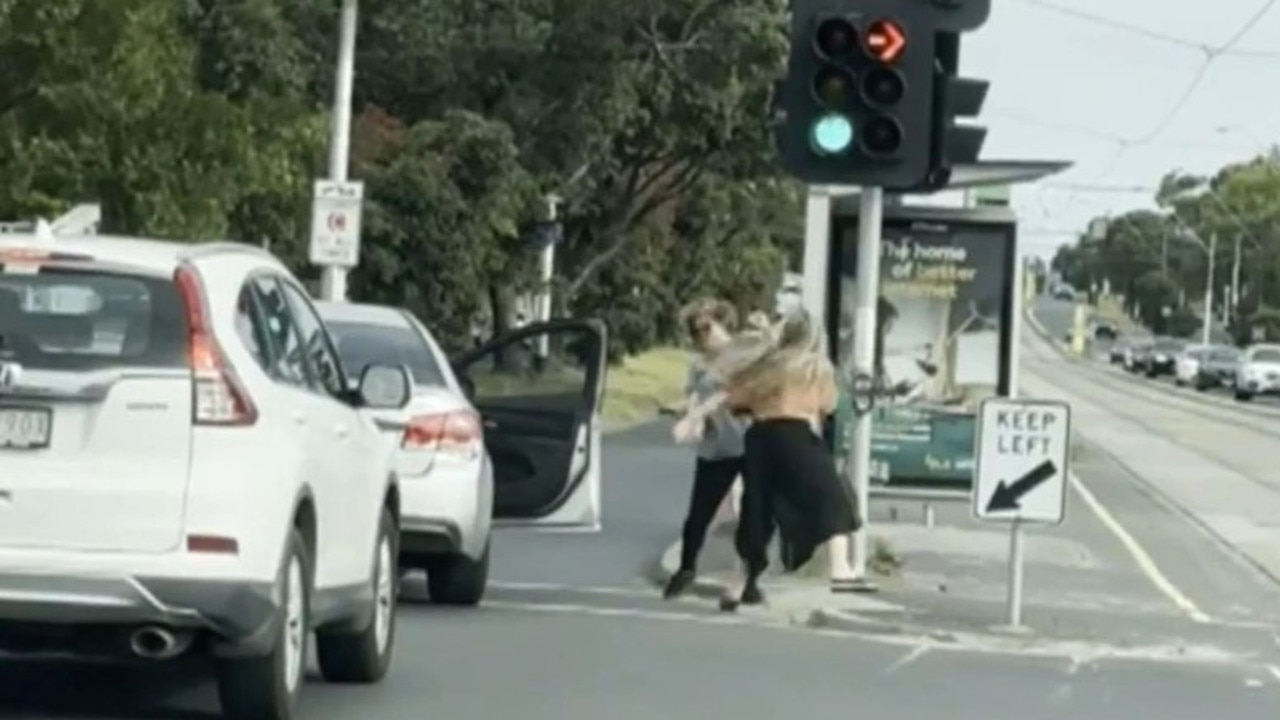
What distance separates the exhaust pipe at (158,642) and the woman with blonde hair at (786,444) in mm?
6866

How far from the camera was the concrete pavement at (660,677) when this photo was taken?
1249 cm

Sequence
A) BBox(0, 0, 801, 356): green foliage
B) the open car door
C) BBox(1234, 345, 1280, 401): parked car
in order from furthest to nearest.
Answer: BBox(1234, 345, 1280, 401): parked car → BBox(0, 0, 801, 356): green foliage → the open car door

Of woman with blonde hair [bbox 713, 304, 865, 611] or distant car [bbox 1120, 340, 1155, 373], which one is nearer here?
woman with blonde hair [bbox 713, 304, 865, 611]

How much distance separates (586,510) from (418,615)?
1525 mm

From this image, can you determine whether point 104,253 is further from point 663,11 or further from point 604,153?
point 604,153

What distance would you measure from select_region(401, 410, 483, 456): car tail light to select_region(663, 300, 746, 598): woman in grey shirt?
5.81ft

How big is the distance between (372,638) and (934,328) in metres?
13.0

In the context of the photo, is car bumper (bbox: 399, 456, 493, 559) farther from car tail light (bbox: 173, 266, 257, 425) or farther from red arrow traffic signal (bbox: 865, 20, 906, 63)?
car tail light (bbox: 173, 266, 257, 425)

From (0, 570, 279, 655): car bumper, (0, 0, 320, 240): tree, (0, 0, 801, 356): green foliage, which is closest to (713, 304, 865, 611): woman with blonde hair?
(0, 570, 279, 655): car bumper

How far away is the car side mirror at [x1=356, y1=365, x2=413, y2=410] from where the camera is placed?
12938mm

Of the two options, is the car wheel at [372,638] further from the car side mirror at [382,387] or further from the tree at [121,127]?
the tree at [121,127]

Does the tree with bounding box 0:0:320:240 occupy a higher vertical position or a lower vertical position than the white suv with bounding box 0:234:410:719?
higher

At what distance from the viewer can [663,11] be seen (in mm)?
47094

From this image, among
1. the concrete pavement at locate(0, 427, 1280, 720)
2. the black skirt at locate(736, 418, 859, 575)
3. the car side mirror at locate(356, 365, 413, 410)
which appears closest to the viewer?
the concrete pavement at locate(0, 427, 1280, 720)
